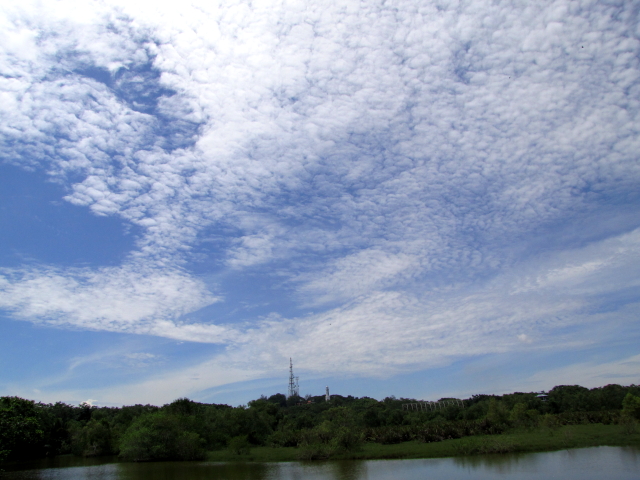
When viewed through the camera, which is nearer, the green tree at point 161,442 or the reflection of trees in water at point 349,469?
the reflection of trees in water at point 349,469

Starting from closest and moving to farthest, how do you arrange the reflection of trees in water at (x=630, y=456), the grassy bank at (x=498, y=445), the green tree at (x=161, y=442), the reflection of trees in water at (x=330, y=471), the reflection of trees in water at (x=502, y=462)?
1. the reflection of trees in water at (x=630, y=456)
2. the reflection of trees in water at (x=502, y=462)
3. the reflection of trees in water at (x=330, y=471)
4. the grassy bank at (x=498, y=445)
5. the green tree at (x=161, y=442)

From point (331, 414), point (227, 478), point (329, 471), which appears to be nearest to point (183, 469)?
point (227, 478)

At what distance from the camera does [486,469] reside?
97.1ft

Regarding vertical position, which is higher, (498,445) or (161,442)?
(161,442)

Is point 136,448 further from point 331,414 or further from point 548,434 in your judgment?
point 548,434

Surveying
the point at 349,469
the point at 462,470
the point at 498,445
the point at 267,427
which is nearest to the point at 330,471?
the point at 349,469

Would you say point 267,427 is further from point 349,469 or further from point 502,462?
point 502,462

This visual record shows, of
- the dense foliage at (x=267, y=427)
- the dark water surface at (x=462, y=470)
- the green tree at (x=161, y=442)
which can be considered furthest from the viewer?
the green tree at (x=161, y=442)

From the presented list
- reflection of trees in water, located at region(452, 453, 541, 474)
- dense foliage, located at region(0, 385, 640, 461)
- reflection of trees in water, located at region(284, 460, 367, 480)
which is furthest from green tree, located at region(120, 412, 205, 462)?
reflection of trees in water, located at region(452, 453, 541, 474)

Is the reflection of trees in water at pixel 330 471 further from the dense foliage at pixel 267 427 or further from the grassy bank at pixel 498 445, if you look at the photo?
the dense foliage at pixel 267 427

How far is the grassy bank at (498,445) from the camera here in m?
39.4

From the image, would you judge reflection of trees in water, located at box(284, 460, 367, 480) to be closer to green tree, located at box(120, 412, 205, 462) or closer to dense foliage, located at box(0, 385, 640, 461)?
dense foliage, located at box(0, 385, 640, 461)

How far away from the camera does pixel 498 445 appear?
128ft

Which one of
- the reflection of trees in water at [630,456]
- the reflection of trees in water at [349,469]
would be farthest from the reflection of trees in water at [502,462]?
the reflection of trees in water at [349,469]
